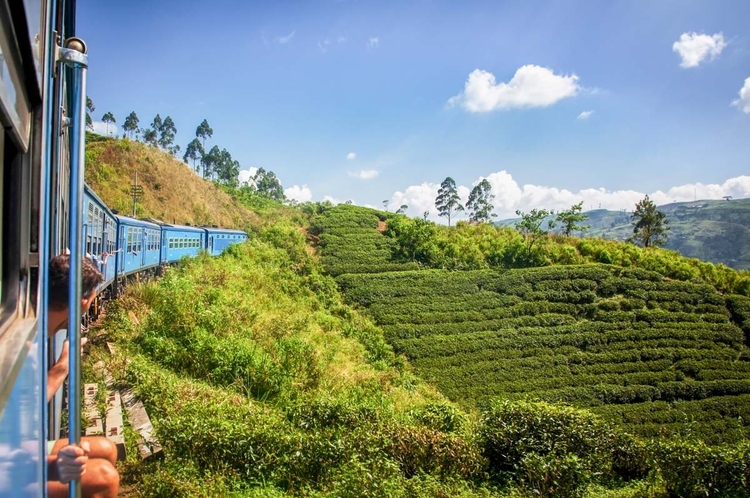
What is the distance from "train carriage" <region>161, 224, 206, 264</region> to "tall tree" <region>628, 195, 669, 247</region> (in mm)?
27735

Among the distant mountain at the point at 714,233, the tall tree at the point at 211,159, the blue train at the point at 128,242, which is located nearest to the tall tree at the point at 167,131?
the tall tree at the point at 211,159

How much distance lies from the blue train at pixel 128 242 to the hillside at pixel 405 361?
763 millimetres

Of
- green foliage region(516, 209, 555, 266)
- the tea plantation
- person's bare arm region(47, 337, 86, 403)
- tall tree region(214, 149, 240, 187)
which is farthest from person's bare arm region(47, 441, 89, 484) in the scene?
tall tree region(214, 149, 240, 187)

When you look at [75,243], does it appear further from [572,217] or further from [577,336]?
[572,217]

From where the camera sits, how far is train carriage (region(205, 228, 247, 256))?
19042mm

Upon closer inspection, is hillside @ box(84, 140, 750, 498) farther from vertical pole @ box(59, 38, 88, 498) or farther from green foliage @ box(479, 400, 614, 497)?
vertical pole @ box(59, 38, 88, 498)

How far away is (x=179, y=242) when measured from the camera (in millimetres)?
15898

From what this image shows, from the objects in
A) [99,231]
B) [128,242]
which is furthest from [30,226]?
[128,242]

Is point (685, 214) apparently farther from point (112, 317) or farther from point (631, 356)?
point (112, 317)

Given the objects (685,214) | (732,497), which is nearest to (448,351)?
(732,497)

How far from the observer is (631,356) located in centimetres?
1683

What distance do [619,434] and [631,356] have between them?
10.6 m

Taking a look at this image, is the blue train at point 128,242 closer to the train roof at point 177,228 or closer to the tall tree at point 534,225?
the train roof at point 177,228

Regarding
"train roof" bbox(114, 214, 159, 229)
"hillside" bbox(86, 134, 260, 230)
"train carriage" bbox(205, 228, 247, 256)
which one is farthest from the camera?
"hillside" bbox(86, 134, 260, 230)
